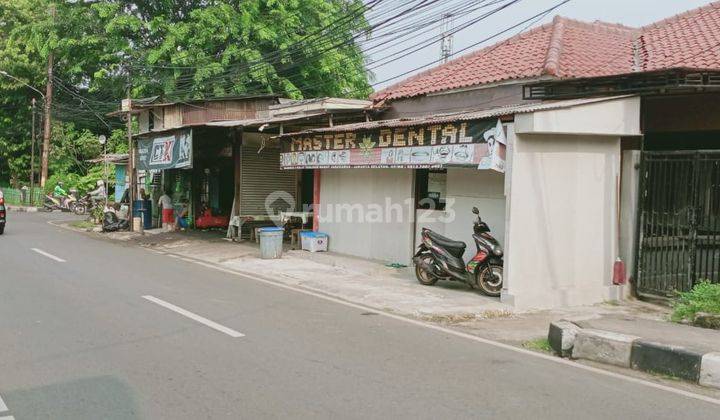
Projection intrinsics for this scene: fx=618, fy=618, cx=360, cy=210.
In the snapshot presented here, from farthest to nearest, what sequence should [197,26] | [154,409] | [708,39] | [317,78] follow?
[317,78]
[197,26]
[708,39]
[154,409]

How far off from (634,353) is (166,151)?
15579mm

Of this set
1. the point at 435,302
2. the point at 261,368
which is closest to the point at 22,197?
the point at 435,302

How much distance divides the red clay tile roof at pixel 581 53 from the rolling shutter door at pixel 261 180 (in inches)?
183

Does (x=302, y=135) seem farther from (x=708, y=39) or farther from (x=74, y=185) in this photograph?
(x=74, y=185)

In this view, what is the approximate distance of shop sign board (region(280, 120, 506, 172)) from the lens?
9.41 meters

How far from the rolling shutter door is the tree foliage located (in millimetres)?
6129

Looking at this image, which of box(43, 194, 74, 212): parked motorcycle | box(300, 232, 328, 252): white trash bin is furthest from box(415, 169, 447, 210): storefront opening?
box(43, 194, 74, 212): parked motorcycle

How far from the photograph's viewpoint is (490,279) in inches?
393

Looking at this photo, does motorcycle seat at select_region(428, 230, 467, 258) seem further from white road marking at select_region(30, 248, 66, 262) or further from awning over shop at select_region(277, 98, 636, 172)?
white road marking at select_region(30, 248, 66, 262)

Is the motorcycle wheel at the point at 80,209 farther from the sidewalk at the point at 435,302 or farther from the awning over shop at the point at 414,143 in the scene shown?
the awning over shop at the point at 414,143

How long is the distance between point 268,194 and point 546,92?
1042 cm

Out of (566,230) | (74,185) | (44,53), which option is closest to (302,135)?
(566,230)

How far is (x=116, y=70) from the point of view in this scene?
30.0 metres

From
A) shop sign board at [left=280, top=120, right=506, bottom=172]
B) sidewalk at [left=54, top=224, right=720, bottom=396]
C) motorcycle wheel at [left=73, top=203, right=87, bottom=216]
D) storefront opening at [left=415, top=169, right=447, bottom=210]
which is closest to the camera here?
sidewalk at [left=54, top=224, right=720, bottom=396]
